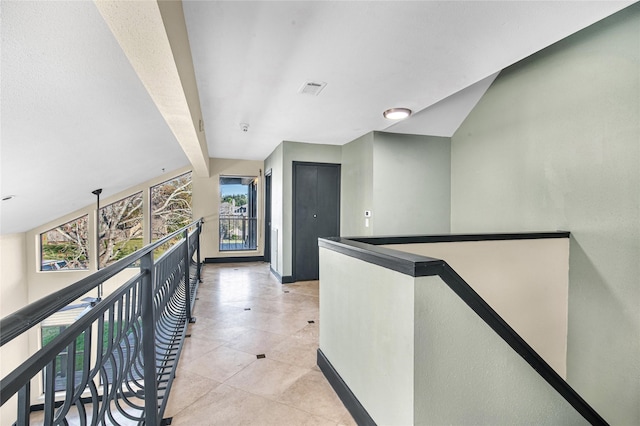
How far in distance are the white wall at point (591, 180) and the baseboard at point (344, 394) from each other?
7.33 ft

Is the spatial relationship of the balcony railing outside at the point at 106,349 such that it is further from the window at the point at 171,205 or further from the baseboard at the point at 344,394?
the window at the point at 171,205

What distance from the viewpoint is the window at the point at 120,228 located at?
6801 mm

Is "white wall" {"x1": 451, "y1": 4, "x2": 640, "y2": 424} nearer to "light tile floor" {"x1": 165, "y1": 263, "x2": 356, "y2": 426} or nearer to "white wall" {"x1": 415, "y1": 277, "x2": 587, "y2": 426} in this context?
"white wall" {"x1": 415, "y1": 277, "x2": 587, "y2": 426}

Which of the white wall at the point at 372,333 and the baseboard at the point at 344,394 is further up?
the white wall at the point at 372,333

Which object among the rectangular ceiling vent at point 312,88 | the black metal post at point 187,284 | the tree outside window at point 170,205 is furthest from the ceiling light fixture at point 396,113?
the tree outside window at point 170,205

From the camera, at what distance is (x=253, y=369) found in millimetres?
2434

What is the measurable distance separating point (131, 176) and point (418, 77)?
537 centimetres

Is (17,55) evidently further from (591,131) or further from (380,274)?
(591,131)

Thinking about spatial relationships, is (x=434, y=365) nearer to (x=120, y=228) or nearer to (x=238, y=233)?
(x=238, y=233)

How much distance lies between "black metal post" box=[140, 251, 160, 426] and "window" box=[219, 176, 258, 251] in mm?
5754

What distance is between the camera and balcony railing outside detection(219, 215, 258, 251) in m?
7.30

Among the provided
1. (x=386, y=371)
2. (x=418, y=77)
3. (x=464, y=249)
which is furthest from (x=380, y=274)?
(x=418, y=77)

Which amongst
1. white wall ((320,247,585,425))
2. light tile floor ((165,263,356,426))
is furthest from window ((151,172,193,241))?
white wall ((320,247,585,425))

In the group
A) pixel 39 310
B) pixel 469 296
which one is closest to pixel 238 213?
pixel 469 296
